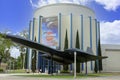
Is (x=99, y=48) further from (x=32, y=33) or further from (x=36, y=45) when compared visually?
(x=36, y=45)

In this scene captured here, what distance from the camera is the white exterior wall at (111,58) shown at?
78.6 metres

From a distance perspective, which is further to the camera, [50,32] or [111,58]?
[111,58]

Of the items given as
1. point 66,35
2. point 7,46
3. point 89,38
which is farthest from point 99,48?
point 7,46

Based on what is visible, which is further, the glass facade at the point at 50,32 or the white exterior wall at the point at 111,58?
the white exterior wall at the point at 111,58

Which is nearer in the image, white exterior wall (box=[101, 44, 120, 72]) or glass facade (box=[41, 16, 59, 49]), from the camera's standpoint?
glass facade (box=[41, 16, 59, 49])

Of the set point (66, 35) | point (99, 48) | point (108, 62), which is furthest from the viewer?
point (108, 62)

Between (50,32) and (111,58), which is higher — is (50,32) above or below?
above

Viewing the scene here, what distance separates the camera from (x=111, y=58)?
79000mm

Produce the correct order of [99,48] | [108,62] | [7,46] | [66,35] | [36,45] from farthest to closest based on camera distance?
[108,62], [99,48], [66,35], [7,46], [36,45]

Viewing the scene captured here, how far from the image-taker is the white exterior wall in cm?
7856

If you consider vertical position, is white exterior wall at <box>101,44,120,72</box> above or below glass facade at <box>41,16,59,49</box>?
below

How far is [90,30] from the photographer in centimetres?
7119

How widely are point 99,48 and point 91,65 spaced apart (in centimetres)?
531

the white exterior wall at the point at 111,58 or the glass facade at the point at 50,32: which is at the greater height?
the glass facade at the point at 50,32
